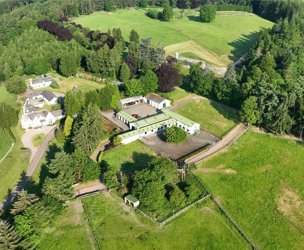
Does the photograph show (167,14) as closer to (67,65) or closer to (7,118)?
(67,65)

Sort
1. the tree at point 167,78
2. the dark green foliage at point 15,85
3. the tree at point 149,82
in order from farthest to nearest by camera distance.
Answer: the dark green foliage at point 15,85, the tree at point 149,82, the tree at point 167,78

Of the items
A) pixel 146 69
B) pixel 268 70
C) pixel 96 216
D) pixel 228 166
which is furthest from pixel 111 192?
pixel 268 70

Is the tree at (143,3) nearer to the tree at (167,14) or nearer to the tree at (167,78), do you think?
the tree at (167,14)

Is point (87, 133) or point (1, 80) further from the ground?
point (87, 133)

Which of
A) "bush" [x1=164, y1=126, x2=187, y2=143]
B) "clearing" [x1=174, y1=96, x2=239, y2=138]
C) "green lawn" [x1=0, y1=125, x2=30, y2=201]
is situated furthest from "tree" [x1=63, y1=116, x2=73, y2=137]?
"clearing" [x1=174, y1=96, x2=239, y2=138]

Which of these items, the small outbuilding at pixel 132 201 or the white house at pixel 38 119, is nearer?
the small outbuilding at pixel 132 201

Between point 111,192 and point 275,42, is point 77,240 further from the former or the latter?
point 275,42

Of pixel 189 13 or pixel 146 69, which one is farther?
pixel 189 13

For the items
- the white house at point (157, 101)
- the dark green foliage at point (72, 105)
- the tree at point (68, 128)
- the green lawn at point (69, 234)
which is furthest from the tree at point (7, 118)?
the green lawn at point (69, 234)
